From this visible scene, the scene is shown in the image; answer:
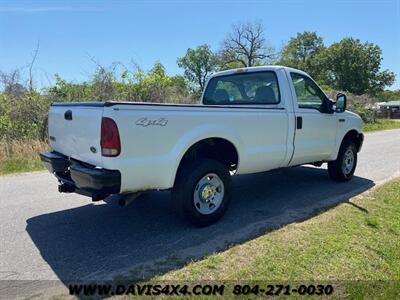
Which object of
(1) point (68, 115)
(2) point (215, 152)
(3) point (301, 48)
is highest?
(3) point (301, 48)

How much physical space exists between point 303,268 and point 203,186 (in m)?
1.58

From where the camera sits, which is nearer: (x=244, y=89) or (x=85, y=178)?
(x=85, y=178)

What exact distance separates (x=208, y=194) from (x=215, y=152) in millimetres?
684

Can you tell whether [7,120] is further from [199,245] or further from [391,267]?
[391,267]

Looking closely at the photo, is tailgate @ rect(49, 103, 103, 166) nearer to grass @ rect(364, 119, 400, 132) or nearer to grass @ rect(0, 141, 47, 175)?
grass @ rect(0, 141, 47, 175)

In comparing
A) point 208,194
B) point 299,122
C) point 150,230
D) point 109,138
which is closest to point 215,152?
point 208,194

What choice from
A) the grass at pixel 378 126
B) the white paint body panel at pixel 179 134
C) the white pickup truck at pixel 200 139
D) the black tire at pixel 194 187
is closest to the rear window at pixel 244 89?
the white pickup truck at pixel 200 139

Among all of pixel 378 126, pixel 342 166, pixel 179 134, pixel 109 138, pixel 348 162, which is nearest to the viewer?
pixel 109 138

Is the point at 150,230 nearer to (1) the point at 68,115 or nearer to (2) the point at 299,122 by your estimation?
(1) the point at 68,115

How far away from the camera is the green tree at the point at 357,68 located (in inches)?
2432

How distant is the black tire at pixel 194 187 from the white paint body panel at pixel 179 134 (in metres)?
0.19

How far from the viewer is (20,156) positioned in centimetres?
989

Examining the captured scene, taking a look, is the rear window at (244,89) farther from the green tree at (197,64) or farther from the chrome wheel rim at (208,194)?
the green tree at (197,64)

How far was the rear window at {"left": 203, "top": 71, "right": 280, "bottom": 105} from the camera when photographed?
601 cm
